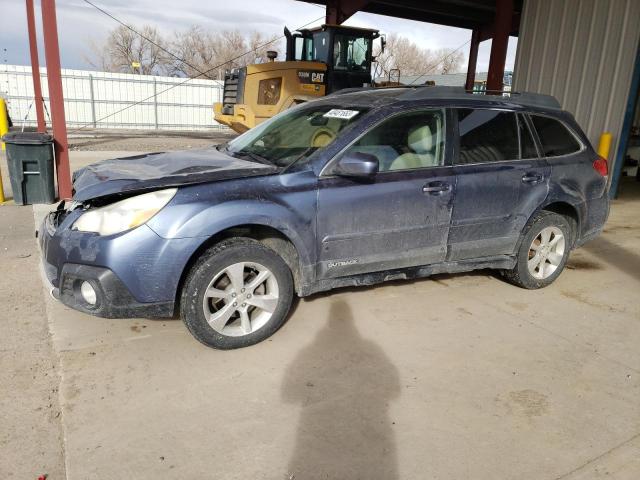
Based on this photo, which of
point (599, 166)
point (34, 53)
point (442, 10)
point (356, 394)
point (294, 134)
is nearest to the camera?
point (356, 394)

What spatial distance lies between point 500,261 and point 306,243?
79.2 inches

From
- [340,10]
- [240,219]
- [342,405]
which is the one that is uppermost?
[340,10]

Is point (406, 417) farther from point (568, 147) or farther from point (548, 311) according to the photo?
point (568, 147)

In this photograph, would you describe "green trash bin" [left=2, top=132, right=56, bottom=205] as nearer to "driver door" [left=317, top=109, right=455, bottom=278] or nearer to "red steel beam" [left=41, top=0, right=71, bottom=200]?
"red steel beam" [left=41, top=0, right=71, bottom=200]

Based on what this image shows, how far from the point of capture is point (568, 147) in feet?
16.1

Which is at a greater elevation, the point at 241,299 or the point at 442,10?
the point at 442,10

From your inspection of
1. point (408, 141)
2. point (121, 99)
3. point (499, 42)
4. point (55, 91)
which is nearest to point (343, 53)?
point (499, 42)

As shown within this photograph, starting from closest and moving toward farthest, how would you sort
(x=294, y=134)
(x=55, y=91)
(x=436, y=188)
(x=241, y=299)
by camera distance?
(x=241, y=299), (x=436, y=188), (x=294, y=134), (x=55, y=91)

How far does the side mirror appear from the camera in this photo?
3.57 m

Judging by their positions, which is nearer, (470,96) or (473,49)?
(470,96)

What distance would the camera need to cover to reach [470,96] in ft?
14.6

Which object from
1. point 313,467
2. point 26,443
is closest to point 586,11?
point 313,467

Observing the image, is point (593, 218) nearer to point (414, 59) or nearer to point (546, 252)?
point (546, 252)

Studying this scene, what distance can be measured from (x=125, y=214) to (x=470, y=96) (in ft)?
9.75
